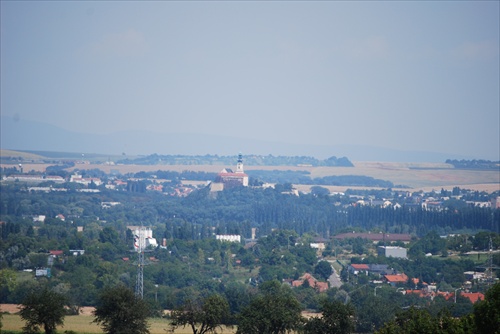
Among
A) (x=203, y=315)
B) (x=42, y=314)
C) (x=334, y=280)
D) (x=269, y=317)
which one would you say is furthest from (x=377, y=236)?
(x=42, y=314)

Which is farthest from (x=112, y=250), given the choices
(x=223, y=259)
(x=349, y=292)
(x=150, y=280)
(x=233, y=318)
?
(x=233, y=318)

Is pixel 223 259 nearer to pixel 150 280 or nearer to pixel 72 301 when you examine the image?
pixel 150 280

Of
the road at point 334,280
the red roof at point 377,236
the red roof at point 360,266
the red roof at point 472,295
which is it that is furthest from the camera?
the red roof at point 377,236

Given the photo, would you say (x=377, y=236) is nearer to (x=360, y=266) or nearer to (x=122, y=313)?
(x=360, y=266)

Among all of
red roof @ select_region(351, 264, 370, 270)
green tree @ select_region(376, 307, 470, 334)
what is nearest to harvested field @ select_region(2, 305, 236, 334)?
green tree @ select_region(376, 307, 470, 334)

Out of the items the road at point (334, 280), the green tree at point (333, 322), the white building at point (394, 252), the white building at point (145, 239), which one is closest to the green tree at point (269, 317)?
the green tree at point (333, 322)

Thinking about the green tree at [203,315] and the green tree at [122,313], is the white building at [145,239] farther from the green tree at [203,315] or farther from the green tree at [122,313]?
the green tree at [122,313]
